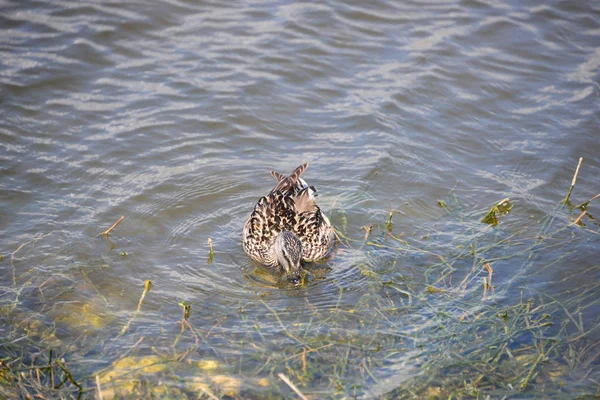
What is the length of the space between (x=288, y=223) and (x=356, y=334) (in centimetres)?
216

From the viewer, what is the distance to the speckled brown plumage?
788cm

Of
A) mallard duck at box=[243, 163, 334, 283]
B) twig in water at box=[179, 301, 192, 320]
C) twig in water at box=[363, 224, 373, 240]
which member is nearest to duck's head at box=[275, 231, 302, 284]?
mallard duck at box=[243, 163, 334, 283]

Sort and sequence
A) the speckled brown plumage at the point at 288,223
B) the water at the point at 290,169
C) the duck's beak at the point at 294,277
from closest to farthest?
the water at the point at 290,169 → the duck's beak at the point at 294,277 → the speckled brown plumage at the point at 288,223

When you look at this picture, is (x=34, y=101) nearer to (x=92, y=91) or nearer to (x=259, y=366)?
(x=92, y=91)

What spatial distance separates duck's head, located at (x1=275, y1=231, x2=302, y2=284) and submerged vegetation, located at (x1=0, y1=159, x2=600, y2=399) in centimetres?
29

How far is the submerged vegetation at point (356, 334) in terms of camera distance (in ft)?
18.4

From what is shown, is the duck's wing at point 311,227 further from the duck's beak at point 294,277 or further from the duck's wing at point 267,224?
the duck's beak at point 294,277

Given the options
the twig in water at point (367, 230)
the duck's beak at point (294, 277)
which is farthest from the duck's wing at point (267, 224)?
the twig in water at point (367, 230)

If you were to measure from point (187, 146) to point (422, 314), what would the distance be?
14.3 ft

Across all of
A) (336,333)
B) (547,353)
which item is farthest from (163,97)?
(547,353)

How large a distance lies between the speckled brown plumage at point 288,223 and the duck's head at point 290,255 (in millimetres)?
136

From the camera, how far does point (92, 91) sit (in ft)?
33.5

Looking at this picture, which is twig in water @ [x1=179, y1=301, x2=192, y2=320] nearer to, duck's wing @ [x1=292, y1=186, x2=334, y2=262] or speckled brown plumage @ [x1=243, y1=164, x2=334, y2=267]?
speckled brown plumage @ [x1=243, y1=164, x2=334, y2=267]

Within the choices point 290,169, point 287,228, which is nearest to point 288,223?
point 287,228
